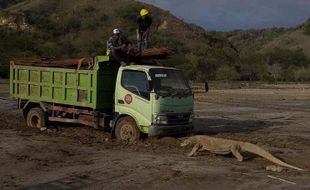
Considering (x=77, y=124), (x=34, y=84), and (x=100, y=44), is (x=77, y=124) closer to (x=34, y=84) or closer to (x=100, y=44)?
(x=34, y=84)

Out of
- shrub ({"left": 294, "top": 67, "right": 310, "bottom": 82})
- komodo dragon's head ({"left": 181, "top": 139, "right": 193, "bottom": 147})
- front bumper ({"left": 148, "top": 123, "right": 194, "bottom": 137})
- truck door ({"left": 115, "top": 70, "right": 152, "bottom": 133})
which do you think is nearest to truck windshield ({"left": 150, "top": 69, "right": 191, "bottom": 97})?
truck door ({"left": 115, "top": 70, "right": 152, "bottom": 133})

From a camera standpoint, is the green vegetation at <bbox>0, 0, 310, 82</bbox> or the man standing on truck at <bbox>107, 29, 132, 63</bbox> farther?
the green vegetation at <bbox>0, 0, 310, 82</bbox>

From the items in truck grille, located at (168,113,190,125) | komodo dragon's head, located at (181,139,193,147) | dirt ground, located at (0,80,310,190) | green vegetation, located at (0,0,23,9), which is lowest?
dirt ground, located at (0,80,310,190)

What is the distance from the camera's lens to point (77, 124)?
64.0ft

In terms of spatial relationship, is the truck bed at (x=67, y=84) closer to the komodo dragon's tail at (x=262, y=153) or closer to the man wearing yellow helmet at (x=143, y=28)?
the man wearing yellow helmet at (x=143, y=28)

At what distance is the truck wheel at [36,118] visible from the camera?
19.3 meters

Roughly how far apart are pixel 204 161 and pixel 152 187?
298cm

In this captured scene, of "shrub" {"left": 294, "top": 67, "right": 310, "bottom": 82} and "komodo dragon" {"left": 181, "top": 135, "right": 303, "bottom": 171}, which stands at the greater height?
"shrub" {"left": 294, "top": 67, "right": 310, "bottom": 82}

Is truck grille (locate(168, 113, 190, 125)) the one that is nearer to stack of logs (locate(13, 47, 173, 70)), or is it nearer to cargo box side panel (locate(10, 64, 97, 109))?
stack of logs (locate(13, 47, 173, 70))

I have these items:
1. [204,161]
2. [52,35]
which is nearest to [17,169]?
[204,161]

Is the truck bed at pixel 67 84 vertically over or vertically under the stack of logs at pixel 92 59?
under

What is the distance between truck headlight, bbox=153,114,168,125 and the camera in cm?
1606

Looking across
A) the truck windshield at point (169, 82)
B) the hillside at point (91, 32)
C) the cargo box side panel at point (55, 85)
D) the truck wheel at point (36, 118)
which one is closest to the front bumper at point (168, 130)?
the truck windshield at point (169, 82)

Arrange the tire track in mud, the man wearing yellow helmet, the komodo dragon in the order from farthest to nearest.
Answer: 1. the man wearing yellow helmet
2. the komodo dragon
3. the tire track in mud
